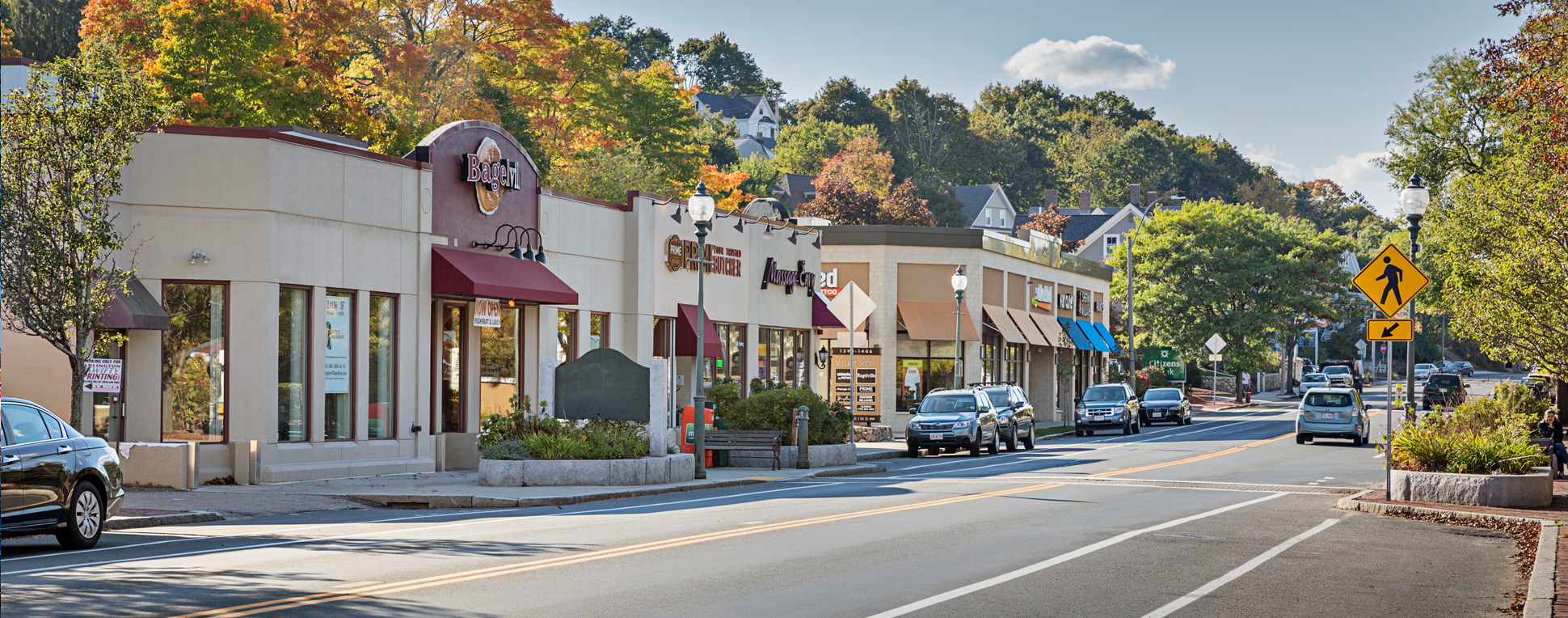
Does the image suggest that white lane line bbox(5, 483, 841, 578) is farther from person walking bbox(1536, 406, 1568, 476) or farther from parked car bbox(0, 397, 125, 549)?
person walking bbox(1536, 406, 1568, 476)

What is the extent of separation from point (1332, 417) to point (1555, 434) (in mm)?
13245

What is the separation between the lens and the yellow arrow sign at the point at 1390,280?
18.8m

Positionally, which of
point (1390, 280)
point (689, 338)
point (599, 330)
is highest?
point (1390, 280)

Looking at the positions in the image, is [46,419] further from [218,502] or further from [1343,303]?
[1343,303]

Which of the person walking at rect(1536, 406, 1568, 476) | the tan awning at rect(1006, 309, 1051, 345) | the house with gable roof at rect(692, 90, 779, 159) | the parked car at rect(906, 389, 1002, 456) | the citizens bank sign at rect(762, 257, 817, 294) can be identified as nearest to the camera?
the person walking at rect(1536, 406, 1568, 476)

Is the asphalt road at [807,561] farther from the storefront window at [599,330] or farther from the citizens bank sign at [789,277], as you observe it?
the citizens bank sign at [789,277]

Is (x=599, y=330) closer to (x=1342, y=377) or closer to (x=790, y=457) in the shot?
(x=790, y=457)

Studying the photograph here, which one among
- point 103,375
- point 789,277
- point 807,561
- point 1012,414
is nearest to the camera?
point 807,561

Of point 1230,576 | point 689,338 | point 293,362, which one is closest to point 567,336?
point 689,338

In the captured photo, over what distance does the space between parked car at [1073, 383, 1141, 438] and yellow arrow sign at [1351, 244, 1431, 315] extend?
84.0ft

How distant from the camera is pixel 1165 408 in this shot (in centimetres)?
5056

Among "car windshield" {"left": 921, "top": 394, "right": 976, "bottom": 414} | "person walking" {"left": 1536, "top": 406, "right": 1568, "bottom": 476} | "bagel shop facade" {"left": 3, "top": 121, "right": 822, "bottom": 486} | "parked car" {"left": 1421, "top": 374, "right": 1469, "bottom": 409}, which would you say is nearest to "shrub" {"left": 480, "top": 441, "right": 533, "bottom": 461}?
"bagel shop facade" {"left": 3, "top": 121, "right": 822, "bottom": 486}

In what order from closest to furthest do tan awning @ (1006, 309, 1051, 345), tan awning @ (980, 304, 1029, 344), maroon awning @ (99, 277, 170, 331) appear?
maroon awning @ (99, 277, 170, 331) < tan awning @ (980, 304, 1029, 344) < tan awning @ (1006, 309, 1051, 345)

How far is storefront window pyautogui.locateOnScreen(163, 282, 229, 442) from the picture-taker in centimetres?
2177
